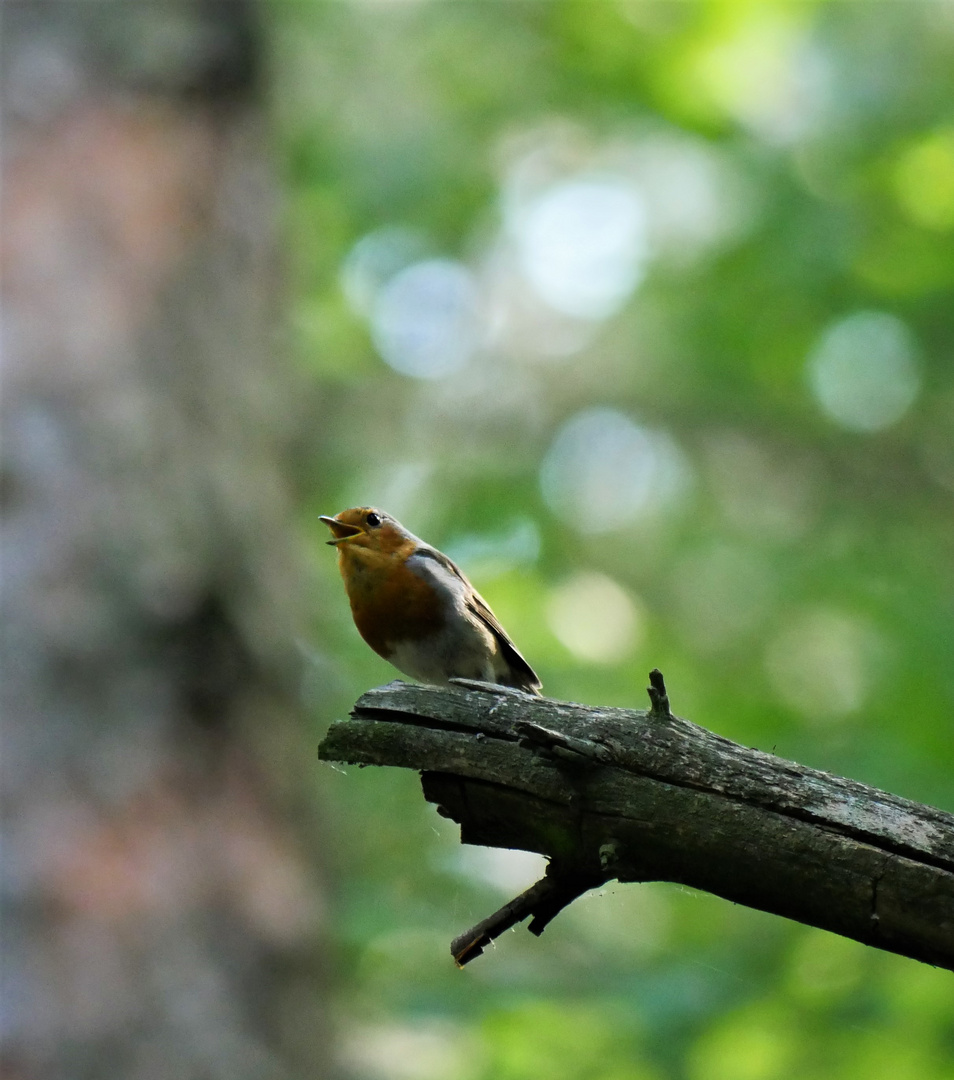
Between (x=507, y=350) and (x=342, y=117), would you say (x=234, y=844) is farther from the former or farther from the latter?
(x=342, y=117)

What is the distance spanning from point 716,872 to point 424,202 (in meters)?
7.42

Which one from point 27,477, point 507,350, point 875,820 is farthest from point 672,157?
point 875,820

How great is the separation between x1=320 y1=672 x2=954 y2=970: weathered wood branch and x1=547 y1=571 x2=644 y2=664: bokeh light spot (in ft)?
17.8

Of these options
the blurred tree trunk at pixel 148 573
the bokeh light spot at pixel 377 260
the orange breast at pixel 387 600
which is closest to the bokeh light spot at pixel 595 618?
the blurred tree trunk at pixel 148 573

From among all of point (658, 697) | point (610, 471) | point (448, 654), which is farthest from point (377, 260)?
point (658, 697)

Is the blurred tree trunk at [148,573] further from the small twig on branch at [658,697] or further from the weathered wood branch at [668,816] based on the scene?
the small twig on branch at [658,697]

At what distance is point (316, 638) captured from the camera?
6.02 m

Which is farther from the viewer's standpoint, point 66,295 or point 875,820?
point 66,295

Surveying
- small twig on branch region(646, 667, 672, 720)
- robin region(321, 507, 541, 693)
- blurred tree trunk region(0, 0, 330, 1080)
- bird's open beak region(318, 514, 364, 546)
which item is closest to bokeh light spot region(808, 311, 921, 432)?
blurred tree trunk region(0, 0, 330, 1080)

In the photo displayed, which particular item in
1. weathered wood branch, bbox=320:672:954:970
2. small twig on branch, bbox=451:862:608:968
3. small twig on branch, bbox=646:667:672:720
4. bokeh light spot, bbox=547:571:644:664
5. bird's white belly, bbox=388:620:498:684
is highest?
bokeh light spot, bbox=547:571:644:664

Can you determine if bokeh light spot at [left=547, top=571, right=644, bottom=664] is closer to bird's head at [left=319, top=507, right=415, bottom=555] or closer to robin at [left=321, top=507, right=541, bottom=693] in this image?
robin at [left=321, top=507, right=541, bottom=693]

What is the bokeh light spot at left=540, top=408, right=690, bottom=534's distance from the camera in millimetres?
8898

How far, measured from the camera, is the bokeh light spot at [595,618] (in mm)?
7961

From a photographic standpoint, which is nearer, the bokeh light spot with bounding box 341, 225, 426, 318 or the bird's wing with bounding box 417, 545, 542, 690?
the bird's wing with bounding box 417, 545, 542, 690
